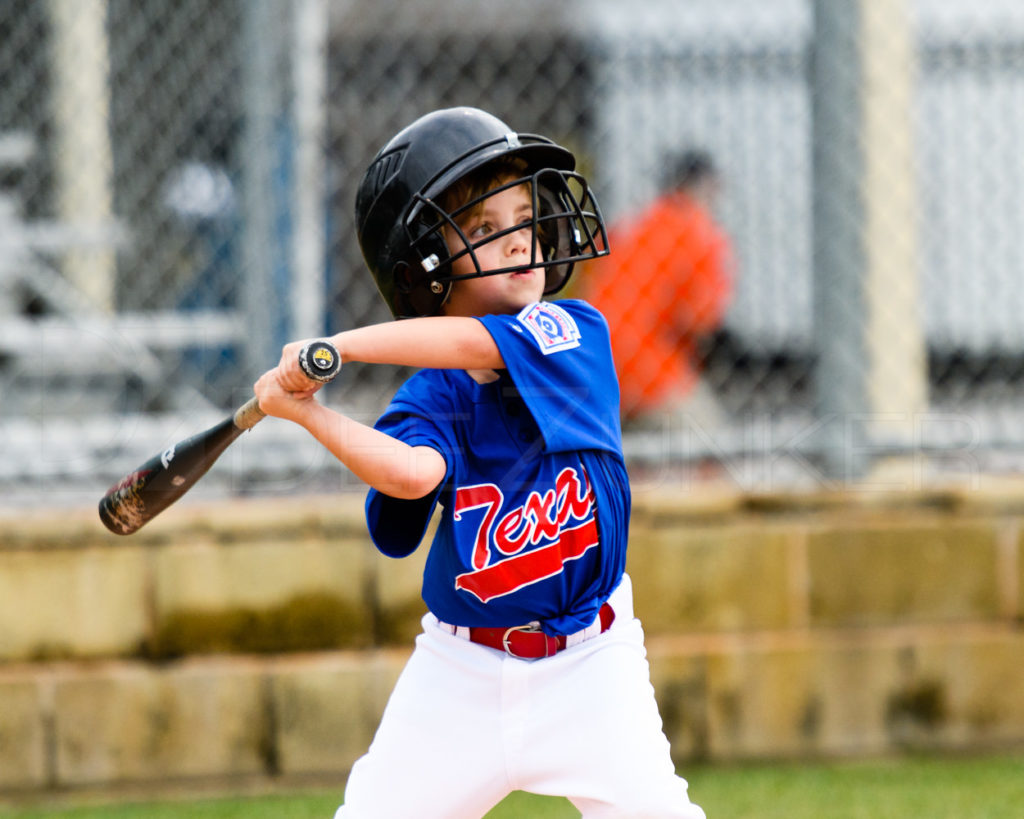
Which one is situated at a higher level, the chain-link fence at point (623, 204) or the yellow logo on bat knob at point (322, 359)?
the chain-link fence at point (623, 204)

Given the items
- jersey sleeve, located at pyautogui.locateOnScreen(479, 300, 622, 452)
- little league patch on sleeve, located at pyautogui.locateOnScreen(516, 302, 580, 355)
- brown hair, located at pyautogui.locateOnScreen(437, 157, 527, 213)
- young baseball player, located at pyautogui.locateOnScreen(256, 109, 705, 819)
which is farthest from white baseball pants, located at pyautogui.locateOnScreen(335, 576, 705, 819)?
brown hair, located at pyautogui.locateOnScreen(437, 157, 527, 213)

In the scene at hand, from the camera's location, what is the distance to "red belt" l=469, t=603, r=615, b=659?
1.97 m

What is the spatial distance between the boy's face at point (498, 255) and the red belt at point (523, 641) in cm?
52

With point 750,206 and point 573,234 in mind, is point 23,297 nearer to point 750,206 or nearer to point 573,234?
point 750,206

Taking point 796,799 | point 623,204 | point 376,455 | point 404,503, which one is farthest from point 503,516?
point 623,204

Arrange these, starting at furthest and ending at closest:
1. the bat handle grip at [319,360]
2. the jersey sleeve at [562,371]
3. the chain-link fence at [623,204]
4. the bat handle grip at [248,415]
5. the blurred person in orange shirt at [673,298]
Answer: the blurred person in orange shirt at [673,298], the chain-link fence at [623,204], the jersey sleeve at [562,371], the bat handle grip at [248,415], the bat handle grip at [319,360]

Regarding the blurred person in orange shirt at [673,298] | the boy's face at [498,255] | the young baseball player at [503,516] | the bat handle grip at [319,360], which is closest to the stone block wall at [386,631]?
the blurred person in orange shirt at [673,298]

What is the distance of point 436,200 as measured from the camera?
6.28 feet

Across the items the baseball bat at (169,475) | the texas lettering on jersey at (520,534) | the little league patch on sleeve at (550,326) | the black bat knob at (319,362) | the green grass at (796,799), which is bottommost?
the green grass at (796,799)

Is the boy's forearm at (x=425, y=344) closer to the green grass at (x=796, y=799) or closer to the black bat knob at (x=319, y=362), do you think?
the black bat knob at (x=319, y=362)

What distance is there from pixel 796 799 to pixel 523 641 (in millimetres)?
1619

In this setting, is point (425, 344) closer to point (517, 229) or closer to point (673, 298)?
point (517, 229)

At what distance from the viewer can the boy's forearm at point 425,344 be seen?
67.7 inches

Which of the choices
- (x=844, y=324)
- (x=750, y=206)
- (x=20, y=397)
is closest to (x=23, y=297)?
(x=20, y=397)
